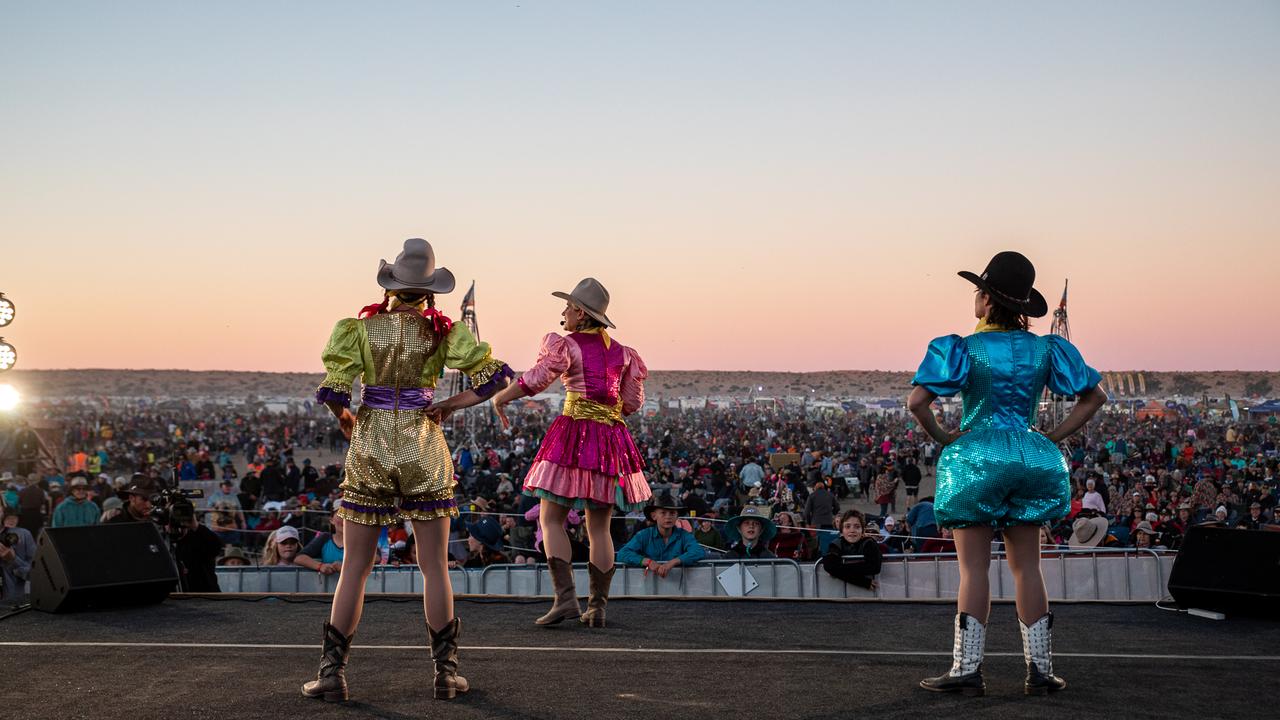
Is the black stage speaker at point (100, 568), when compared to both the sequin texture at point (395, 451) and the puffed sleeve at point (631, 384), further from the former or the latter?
the puffed sleeve at point (631, 384)

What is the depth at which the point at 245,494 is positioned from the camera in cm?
1908

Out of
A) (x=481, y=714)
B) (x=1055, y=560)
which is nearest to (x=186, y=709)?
(x=481, y=714)

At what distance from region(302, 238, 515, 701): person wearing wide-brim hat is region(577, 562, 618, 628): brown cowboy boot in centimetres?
136

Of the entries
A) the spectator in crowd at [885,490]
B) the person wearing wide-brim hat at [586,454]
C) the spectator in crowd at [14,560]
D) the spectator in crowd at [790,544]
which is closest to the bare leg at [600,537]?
the person wearing wide-brim hat at [586,454]

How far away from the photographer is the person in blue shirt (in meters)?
6.84

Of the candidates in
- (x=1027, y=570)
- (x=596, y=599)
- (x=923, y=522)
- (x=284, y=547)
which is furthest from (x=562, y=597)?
(x=923, y=522)

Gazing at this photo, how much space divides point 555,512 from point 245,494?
1496 centimetres

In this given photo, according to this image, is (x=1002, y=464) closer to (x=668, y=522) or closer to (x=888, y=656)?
(x=888, y=656)

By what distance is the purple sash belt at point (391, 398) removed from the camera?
13.5 ft

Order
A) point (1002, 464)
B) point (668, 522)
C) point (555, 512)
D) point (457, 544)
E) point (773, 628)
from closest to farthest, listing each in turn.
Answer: point (1002, 464) → point (773, 628) → point (555, 512) → point (668, 522) → point (457, 544)

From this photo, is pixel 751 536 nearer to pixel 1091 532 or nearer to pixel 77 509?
pixel 1091 532

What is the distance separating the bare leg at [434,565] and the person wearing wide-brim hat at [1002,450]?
5.72 ft

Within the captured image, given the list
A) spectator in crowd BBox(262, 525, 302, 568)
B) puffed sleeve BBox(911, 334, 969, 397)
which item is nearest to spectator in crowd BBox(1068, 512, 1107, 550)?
spectator in crowd BBox(262, 525, 302, 568)

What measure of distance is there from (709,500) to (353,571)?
15.1 m
